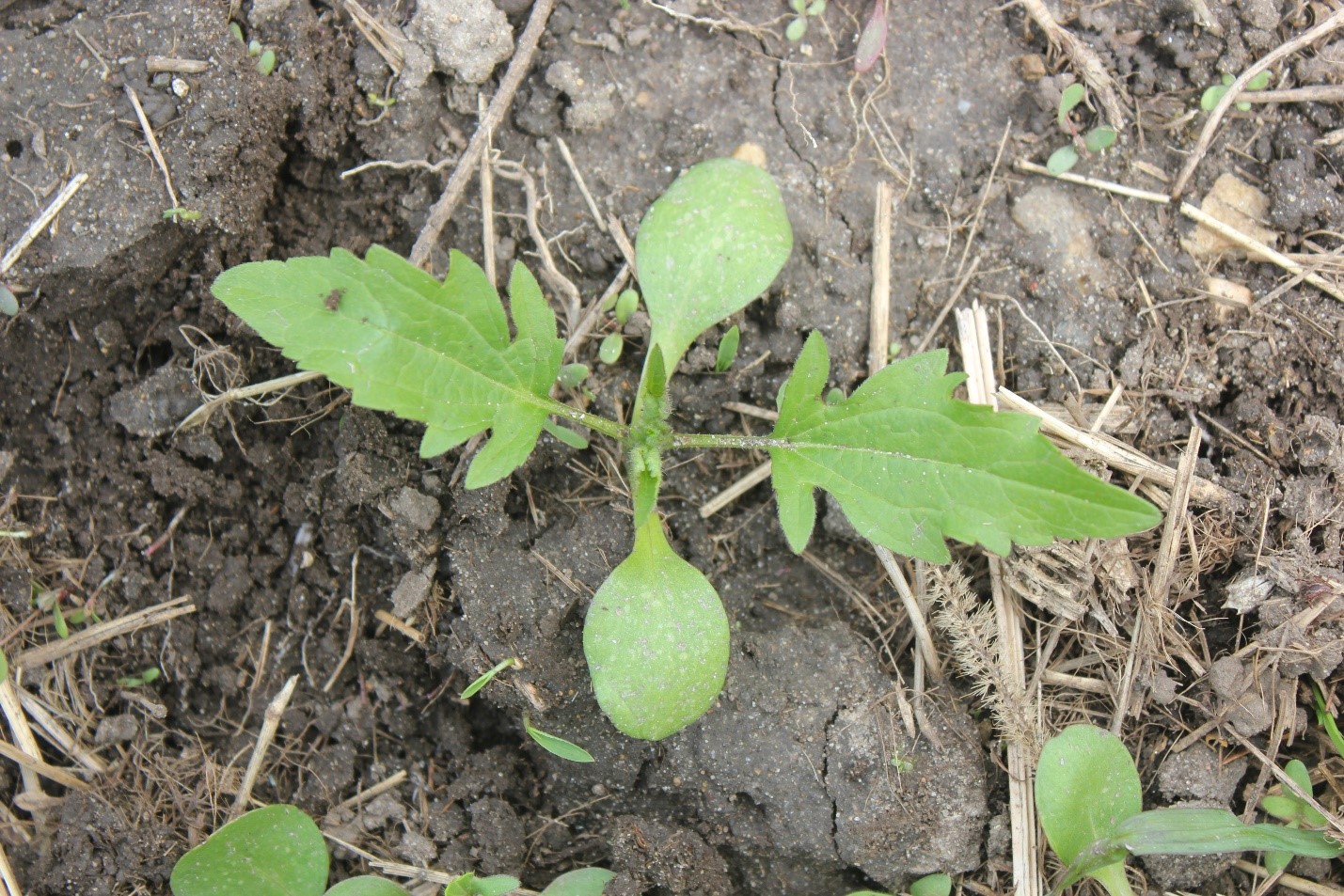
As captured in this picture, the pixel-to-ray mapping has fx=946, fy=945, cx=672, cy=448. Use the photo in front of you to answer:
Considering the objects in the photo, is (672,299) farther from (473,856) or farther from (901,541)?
(473,856)

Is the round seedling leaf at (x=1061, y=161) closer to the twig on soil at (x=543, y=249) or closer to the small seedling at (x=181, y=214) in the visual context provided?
the twig on soil at (x=543, y=249)

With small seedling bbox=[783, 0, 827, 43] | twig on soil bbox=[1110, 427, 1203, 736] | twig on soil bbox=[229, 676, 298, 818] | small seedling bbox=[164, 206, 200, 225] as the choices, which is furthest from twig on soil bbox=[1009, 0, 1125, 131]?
twig on soil bbox=[229, 676, 298, 818]

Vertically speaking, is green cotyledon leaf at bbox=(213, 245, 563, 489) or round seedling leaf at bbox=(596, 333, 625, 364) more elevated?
green cotyledon leaf at bbox=(213, 245, 563, 489)

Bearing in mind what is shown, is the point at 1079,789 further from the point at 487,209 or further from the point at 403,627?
the point at 487,209

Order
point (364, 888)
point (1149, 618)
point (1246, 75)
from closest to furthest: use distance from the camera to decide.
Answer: point (364, 888) → point (1149, 618) → point (1246, 75)

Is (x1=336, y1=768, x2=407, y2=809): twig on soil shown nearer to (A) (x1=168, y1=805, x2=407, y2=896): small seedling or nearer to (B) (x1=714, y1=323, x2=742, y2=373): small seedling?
(A) (x1=168, y1=805, x2=407, y2=896): small seedling

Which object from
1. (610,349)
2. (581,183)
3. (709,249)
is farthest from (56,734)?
(709,249)

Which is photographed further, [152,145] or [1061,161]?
[1061,161]
